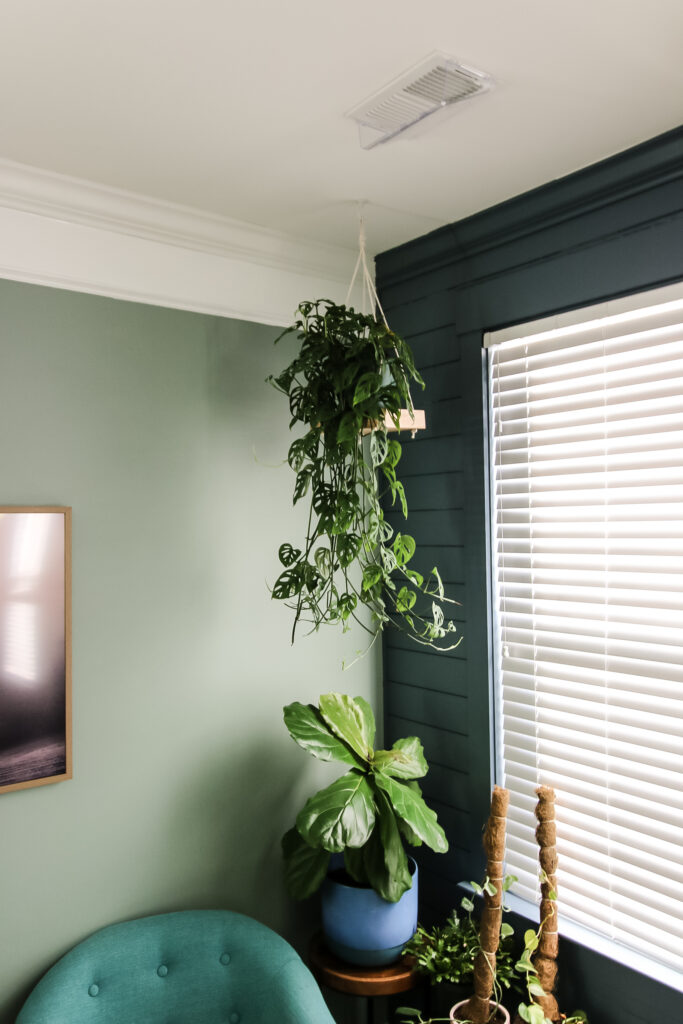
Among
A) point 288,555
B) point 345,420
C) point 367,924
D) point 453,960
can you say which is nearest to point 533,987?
point 453,960

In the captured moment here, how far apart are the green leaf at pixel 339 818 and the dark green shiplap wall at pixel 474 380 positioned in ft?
1.47

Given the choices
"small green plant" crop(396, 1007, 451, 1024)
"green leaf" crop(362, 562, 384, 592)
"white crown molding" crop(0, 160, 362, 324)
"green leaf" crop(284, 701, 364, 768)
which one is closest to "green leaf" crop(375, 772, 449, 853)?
"green leaf" crop(284, 701, 364, 768)

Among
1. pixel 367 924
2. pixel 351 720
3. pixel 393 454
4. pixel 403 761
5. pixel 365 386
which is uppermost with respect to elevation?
pixel 365 386

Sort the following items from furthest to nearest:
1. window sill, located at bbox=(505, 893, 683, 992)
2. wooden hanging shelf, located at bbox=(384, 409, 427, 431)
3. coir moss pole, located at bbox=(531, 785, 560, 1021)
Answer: wooden hanging shelf, located at bbox=(384, 409, 427, 431)
coir moss pole, located at bbox=(531, 785, 560, 1021)
window sill, located at bbox=(505, 893, 683, 992)

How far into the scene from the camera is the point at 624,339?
2.00 m

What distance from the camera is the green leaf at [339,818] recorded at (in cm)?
199

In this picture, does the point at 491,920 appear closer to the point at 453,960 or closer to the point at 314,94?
the point at 453,960

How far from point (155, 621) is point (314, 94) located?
139 cm

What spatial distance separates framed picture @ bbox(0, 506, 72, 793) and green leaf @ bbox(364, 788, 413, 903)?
839 millimetres

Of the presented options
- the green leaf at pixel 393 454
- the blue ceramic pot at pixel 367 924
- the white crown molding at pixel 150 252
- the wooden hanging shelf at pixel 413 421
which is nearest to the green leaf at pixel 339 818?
the blue ceramic pot at pixel 367 924

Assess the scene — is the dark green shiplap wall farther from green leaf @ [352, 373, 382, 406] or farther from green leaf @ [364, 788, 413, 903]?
green leaf @ [352, 373, 382, 406]

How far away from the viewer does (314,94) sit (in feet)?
5.41

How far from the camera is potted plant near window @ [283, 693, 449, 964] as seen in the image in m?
2.04

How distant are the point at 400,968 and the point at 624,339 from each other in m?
1.79
